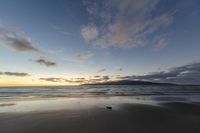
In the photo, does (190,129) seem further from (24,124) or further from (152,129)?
(24,124)

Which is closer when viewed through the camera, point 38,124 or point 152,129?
point 152,129

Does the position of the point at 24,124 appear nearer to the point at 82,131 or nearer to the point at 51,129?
the point at 51,129

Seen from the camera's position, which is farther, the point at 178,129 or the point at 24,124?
the point at 24,124

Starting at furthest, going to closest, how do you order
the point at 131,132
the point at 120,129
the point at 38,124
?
1. the point at 38,124
2. the point at 120,129
3. the point at 131,132

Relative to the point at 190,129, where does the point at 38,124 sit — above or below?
above

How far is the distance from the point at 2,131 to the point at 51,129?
2878mm

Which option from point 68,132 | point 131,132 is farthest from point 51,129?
point 131,132

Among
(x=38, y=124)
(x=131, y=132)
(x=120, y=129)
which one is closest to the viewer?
(x=131, y=132)

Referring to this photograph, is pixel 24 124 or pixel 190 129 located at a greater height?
pixel 24 124

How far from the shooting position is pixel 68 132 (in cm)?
761

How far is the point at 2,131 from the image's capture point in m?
8.01

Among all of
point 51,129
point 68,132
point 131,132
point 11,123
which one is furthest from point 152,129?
point 11,123

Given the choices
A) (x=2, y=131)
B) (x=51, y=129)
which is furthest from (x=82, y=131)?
(x=2, y=131)

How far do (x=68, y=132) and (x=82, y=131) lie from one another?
792 mm
